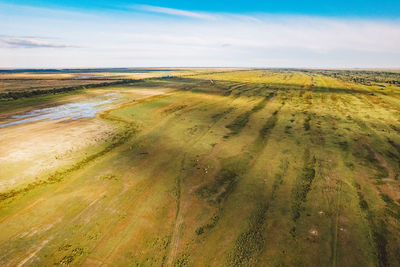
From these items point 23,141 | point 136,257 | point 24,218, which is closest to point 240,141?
point 136,257

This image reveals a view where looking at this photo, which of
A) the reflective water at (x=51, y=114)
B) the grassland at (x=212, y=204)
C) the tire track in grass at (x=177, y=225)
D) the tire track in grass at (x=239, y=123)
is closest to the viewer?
the tire track in grass at (x=177, y=225)

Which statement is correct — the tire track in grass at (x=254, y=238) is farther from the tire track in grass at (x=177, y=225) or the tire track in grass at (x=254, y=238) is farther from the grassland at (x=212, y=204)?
the tire track in grass at (x=177, y=225)

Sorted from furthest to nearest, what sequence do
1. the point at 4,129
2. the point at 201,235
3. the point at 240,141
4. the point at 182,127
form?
the point at 182,127 < the point at 4,129 < the point at 240,141 < the point at 201,235

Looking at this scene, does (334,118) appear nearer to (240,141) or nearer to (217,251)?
(240,141)

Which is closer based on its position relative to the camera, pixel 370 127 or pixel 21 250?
pixel 21 250

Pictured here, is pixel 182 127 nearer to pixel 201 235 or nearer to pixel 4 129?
pixel 201 235

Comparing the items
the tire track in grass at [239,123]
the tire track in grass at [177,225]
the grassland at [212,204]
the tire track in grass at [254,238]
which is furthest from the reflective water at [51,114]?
the tire track in grass at [254,238]

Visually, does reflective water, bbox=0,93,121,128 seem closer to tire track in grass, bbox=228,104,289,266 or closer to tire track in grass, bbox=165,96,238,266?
tire track in grass, bbox=165,96,238,266

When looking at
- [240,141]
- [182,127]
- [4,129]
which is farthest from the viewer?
[182,127]
